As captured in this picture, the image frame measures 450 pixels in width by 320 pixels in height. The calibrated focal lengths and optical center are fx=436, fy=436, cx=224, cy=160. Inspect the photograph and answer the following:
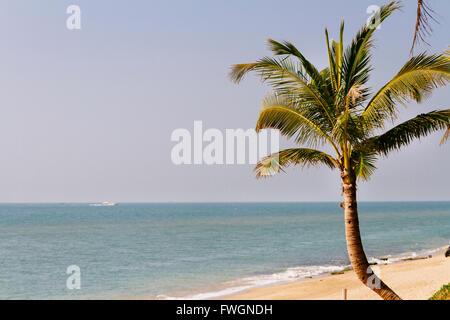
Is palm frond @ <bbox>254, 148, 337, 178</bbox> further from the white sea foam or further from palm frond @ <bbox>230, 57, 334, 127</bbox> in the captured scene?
the white sea foam

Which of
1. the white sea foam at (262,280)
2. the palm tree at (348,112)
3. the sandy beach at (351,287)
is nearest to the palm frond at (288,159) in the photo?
the palm tree at (348,112)

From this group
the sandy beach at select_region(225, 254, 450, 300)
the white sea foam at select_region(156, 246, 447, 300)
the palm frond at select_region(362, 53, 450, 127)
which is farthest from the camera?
the white sea foam at select_region(156, 246, 447, 300)

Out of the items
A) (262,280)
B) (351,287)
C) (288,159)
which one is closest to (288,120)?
(288,159)

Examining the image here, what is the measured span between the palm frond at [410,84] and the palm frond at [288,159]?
4.23ft

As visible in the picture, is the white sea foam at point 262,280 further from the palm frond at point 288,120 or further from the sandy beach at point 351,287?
the palm frond at point 288,120

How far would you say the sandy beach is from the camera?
18.7 meters

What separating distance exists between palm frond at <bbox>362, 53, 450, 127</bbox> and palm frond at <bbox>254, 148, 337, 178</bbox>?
129cm

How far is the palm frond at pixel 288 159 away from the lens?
9484mm

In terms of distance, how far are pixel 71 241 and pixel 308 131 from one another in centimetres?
6334

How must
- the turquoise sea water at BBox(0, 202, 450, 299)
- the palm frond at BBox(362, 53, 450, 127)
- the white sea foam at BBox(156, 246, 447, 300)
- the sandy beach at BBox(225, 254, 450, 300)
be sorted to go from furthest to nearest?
the turquoise sea water at BBox(0, 202, 450, 299) → the white sea foam at BBox(156, 246, 447, 300) → the sandy beach at BBox(225, 254, 450, 300) → the palm frond at BBox(362, 53, 450, 127)

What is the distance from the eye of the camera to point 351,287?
2162cm

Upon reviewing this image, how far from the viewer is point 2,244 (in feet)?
209

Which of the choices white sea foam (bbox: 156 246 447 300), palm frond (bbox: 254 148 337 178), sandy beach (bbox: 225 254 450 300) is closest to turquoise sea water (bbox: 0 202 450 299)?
white sea foam (bbox: 156 246 447 300)
